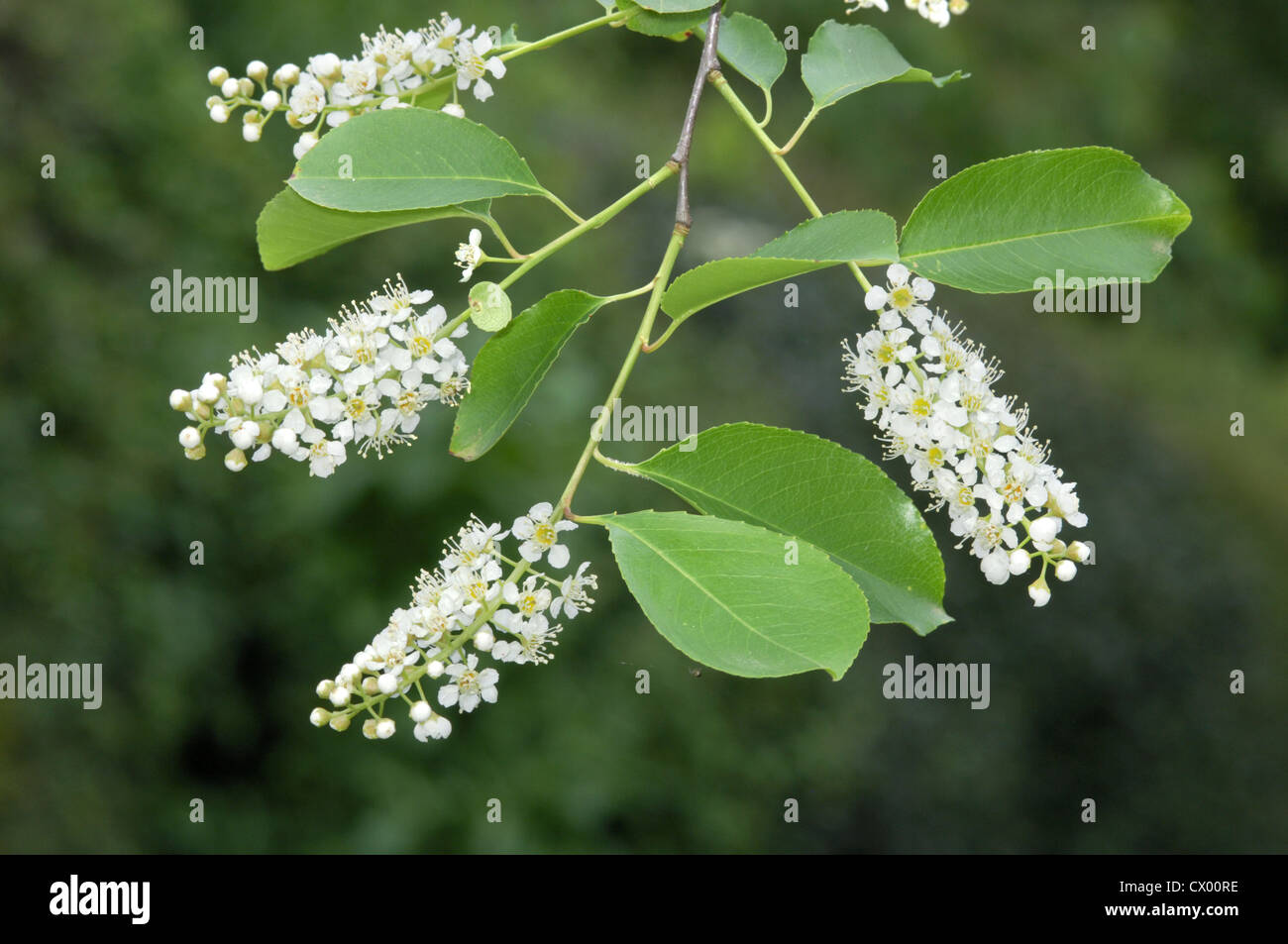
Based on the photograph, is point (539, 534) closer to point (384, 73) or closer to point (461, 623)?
point (461, 623)

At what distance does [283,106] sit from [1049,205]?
0.69 meters

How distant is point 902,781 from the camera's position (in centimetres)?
324

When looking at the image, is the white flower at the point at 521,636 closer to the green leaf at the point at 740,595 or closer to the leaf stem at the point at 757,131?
the green leaf at the point at 740,595

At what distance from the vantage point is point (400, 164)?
90 centimetres

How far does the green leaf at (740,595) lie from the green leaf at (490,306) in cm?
17

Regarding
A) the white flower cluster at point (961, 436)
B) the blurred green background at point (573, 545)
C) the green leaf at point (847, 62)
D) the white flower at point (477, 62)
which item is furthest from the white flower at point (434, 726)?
the blurred green background at point (573, 545)

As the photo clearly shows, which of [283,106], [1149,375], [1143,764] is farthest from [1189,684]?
[283,106]

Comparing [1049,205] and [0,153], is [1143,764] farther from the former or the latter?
[0,153]

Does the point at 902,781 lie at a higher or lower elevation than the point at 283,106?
lower

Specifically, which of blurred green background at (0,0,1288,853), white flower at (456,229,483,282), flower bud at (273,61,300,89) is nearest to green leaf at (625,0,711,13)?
white flower at (456,229,483,282)

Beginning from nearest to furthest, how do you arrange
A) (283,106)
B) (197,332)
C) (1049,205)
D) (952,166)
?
(1049,205) → (283,106) → (197,332) → (952,166)

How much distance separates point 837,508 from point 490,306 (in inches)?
11.9

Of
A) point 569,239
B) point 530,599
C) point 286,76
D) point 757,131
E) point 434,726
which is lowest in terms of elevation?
point 434,726

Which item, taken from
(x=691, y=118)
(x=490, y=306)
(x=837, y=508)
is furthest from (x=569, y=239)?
(x=837, y=508)
